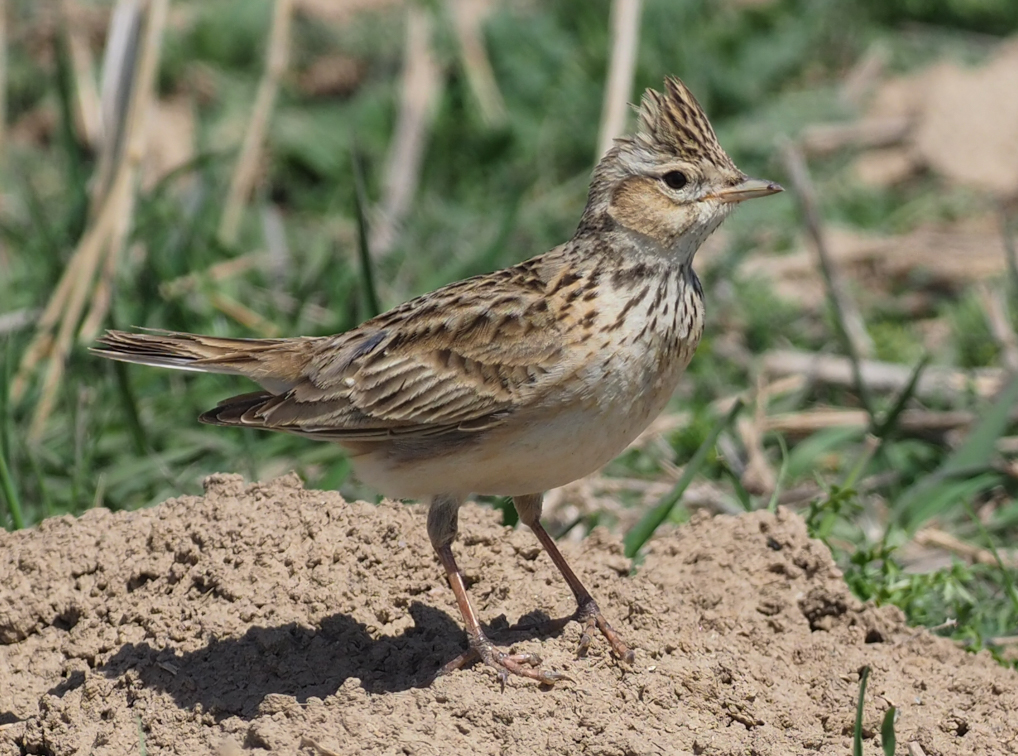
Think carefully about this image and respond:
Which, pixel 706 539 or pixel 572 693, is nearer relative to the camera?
pixel 572 693

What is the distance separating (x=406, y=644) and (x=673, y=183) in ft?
5.97

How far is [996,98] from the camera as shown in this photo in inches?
415

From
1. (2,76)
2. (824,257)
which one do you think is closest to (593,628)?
(824,257)

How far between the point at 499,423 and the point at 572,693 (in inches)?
35.3

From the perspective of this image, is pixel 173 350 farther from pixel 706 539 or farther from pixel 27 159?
pixel 27 159

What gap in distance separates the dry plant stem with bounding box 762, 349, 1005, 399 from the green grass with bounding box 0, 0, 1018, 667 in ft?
0.31

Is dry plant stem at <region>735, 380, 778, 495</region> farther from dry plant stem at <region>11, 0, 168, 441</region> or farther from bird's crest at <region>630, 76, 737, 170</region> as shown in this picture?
dry plant stem at <region>11, 0, 168, 441</region>

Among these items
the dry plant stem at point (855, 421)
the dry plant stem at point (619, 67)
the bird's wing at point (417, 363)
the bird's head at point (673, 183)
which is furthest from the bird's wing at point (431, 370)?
the dry plant stem at point (619, 67)

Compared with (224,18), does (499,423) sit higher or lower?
lower

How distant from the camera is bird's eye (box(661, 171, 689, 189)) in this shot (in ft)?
17.3

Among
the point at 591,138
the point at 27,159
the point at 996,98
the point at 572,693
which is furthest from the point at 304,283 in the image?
the point at 996,98

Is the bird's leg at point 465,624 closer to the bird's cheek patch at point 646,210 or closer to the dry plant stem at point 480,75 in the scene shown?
the bird's cheek patch at point 646,210

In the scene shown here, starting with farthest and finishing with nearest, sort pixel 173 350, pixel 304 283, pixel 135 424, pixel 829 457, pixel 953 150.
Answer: pixel 953 150 → pixel 304 283 → pixel 829 457 → pixel 135 424 → pixel 173 350

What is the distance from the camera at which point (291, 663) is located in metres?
4.90
